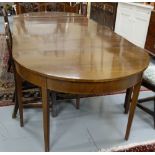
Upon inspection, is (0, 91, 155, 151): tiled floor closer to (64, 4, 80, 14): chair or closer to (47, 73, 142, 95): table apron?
(47, 73, 142, 95): table apron

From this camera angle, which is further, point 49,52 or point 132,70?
point 49,52

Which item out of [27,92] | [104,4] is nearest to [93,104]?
[27,92]

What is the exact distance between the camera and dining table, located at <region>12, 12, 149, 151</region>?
1258mm

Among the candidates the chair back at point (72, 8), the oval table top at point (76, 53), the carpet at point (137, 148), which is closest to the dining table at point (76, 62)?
the oval table top at point (76, 53)

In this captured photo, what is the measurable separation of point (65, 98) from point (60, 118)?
11.5 inches

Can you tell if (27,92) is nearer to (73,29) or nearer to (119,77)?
(73,29)

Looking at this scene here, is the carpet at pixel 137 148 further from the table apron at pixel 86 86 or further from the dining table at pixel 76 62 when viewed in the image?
the table apron at pixel 86 86

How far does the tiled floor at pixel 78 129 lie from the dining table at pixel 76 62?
0.41ft

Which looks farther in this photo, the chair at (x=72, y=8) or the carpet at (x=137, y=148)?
the chair at (x=72, y=8)

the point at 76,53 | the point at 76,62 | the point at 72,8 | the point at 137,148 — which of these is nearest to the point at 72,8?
the point at 72,8

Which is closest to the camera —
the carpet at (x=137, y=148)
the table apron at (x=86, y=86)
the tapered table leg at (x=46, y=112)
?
the table apron at (x=86, y=86)

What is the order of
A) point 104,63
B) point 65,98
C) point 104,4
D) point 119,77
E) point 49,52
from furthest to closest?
1. point 104,4
2. point 65,98
3. point 49,52
4. point 104,63
5. point 119,77

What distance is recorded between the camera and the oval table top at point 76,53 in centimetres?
127

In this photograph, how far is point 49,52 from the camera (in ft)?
5.08
